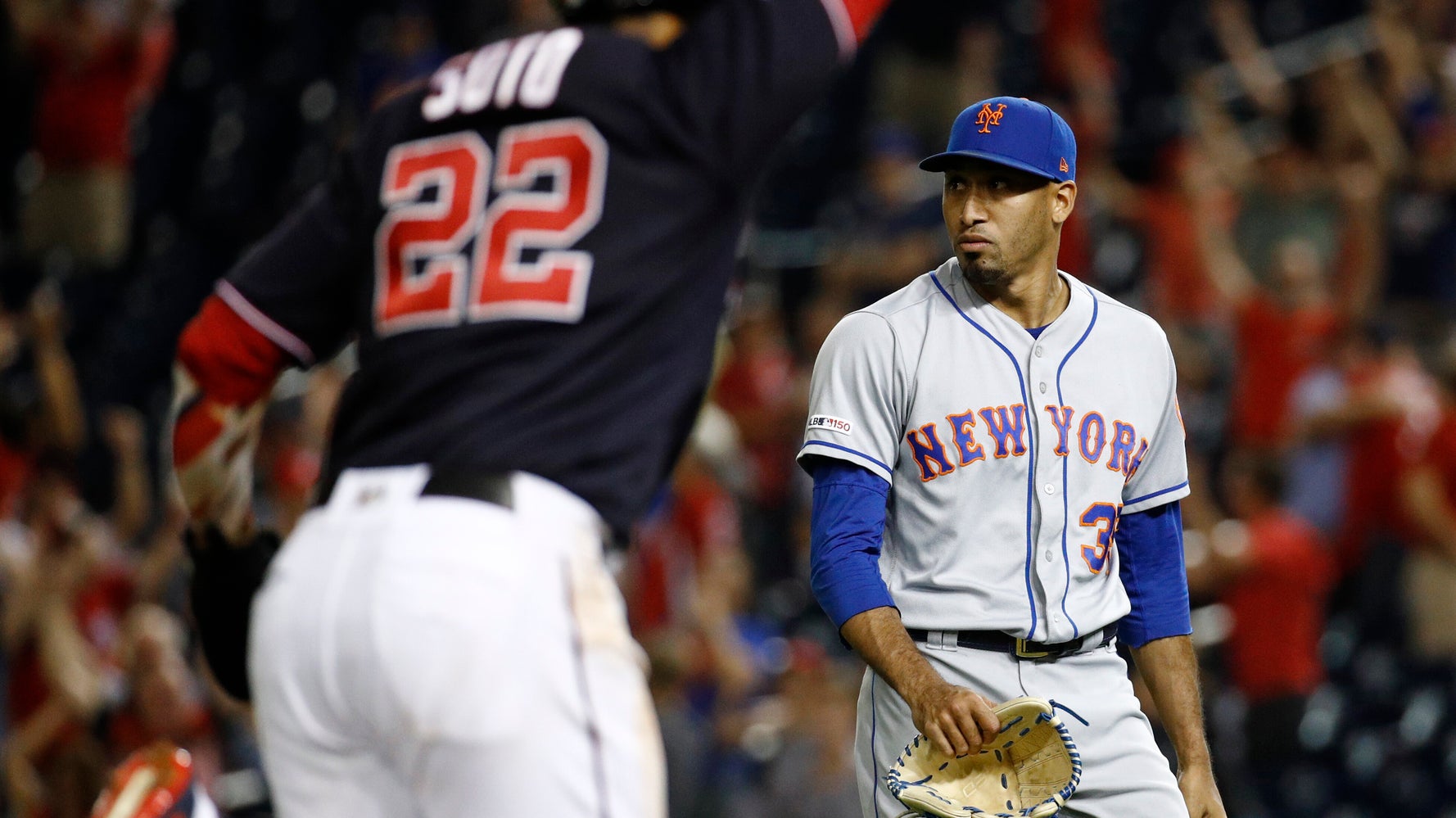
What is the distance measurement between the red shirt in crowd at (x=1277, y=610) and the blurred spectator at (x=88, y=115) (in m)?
6.50

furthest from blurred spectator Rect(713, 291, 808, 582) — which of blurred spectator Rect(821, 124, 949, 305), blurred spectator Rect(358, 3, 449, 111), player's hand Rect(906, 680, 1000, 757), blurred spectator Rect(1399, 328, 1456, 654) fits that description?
player's hand Rect(906, 680, 1000, 757)

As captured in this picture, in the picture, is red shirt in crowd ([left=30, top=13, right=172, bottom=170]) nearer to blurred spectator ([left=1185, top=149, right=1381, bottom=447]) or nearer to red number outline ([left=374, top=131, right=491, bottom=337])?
blurred spectator ([left=1185, top=149, right=1381, bottom=447])

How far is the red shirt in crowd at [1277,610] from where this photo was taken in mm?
7664

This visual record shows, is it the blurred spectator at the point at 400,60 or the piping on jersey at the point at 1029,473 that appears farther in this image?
the blurred spectator at the point at 400,60

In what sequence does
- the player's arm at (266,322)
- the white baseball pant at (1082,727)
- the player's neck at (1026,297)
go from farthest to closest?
the player's neck at (1026,297) < the white baseball pant at (1082,727) < the player's arm at (266,322)

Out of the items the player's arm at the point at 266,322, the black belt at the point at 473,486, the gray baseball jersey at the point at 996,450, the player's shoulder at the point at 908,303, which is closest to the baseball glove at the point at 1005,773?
the gray baseball jersey at the point at 996,450

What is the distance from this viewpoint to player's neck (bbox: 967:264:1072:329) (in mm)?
3484

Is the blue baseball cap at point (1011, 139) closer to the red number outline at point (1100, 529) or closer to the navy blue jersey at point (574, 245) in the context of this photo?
the red number outline at point (1100, 529)

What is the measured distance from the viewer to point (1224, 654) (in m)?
8.13

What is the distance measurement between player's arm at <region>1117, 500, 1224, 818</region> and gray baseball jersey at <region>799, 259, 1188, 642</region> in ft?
0.18

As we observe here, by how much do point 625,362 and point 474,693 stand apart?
496 millimetres

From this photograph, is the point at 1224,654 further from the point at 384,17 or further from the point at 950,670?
the point at 384,17

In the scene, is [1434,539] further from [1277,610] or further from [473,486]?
[473,486]

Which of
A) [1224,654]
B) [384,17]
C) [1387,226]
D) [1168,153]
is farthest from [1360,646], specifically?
[384,17]
